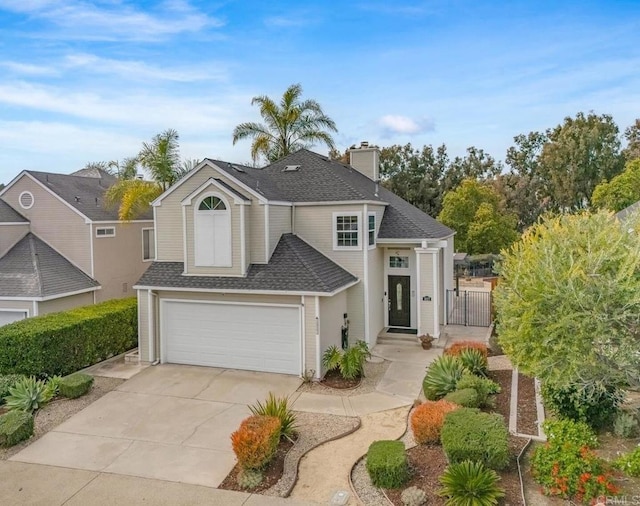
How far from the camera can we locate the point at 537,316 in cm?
759

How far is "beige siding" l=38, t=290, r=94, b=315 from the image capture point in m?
16.0

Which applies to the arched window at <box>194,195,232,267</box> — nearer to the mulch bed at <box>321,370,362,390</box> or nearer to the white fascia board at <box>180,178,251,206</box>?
the white fascia board at <box>180,178,251,206</box>

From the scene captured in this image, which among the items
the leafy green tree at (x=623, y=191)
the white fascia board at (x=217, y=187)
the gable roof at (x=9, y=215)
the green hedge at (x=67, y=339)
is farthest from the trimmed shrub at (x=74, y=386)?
the leafy green tree at (x=623, y=191)

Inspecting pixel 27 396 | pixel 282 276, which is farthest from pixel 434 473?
pixel 27 396

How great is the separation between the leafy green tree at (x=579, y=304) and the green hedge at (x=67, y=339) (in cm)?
1171

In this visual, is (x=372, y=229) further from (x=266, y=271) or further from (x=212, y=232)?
(x=212, y=232)

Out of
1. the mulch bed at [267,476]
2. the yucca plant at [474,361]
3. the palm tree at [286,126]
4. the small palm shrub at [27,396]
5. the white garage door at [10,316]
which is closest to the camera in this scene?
the mulch bed at [267,476]

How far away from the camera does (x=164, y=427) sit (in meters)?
10.1

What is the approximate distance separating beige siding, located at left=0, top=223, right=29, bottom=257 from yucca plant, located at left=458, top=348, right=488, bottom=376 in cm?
1720

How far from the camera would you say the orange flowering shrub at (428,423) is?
8.68 meters

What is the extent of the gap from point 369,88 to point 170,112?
355 inches

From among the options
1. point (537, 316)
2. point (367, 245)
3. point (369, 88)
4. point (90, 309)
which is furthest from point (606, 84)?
point (90, 309)

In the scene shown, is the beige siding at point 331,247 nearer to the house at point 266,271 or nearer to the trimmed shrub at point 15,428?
the house at point 266,271

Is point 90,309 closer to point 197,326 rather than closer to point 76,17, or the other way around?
point 197,326
